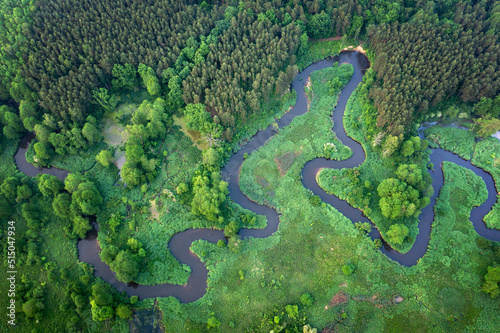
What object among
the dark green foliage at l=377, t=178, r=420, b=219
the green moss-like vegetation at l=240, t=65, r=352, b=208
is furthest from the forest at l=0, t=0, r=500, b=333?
the green moss-like vegetation at l=240, t=65, r=352, b=208

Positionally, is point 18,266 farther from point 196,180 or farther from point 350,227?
point 350,227

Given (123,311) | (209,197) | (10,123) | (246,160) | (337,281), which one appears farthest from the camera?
(10,123)

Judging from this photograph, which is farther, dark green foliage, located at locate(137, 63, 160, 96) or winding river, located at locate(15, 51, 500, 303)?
dark green foliage, located at locate(137, 63, 160, 96)

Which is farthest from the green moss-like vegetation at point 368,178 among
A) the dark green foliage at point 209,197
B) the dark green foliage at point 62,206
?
the dark green foliage at point 62,206

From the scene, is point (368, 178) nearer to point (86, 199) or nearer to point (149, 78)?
point (149, 78)

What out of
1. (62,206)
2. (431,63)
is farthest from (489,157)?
(62,206)

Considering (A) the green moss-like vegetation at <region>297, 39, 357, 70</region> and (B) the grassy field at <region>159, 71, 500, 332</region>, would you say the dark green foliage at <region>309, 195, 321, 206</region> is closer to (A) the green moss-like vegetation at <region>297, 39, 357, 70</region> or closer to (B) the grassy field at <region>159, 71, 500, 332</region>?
(B) the grassy field at <region>159, 71, 500, 332</region>
